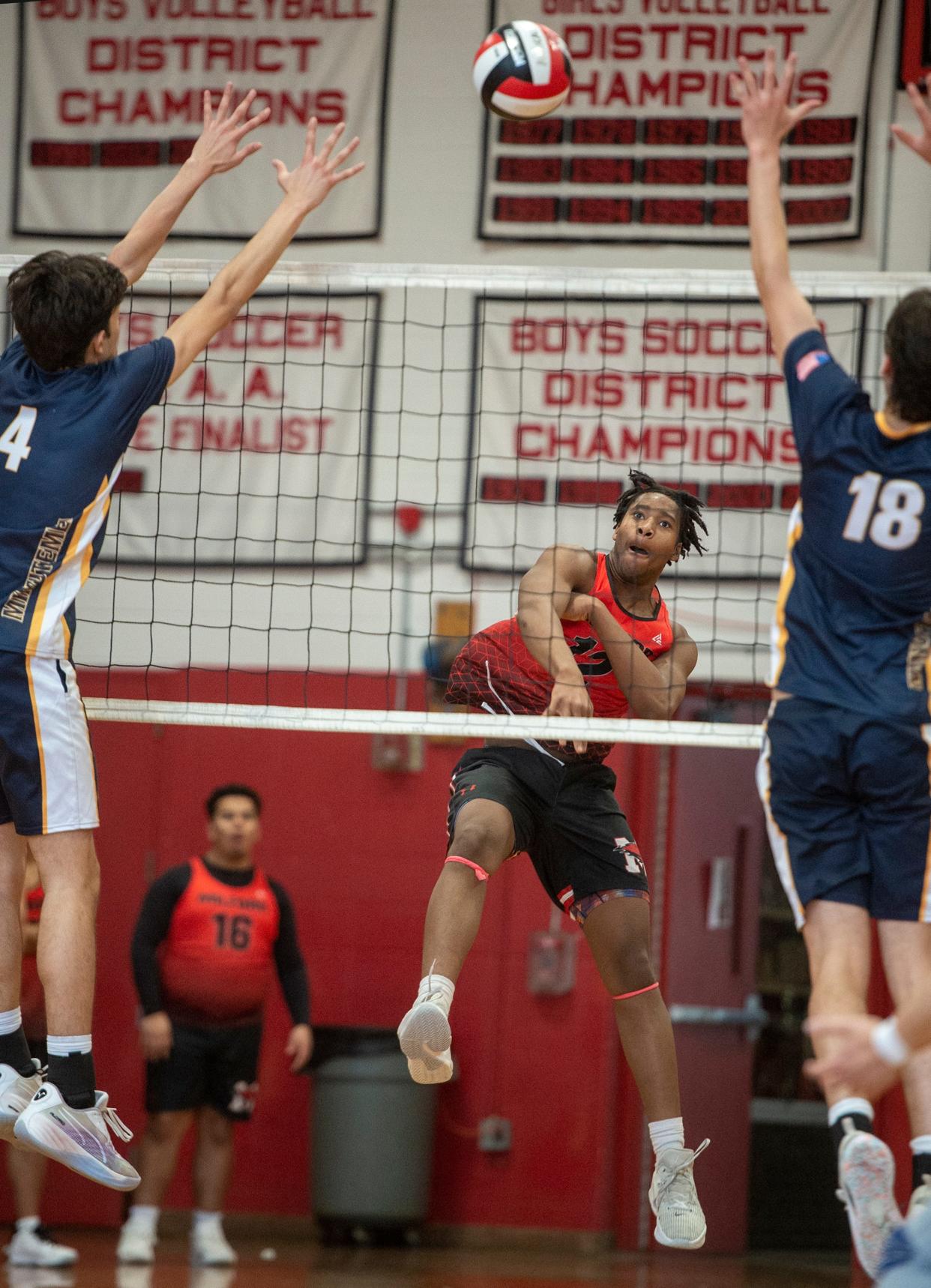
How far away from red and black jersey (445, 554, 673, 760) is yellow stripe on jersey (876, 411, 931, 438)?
1.65 meters

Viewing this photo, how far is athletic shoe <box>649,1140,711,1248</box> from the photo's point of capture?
5.39 m

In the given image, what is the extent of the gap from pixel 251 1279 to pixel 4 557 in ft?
16.8

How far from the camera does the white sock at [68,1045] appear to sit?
4918 millimetres

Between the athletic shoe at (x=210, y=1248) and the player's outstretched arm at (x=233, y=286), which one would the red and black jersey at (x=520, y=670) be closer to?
the player's outstretched arm at (x=233, y=286)

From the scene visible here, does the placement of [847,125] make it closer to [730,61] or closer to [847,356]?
[730,61]

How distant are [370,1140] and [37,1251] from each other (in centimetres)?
190

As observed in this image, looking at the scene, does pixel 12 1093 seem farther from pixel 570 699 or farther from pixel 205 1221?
pixel 205 1221

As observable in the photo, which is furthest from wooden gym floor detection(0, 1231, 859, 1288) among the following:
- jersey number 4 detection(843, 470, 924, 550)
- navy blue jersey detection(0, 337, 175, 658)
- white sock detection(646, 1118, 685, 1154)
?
jersey number 4 detection(843, 470, 924, 550)

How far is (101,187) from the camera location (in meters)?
11.0

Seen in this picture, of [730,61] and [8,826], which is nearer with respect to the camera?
[8,826]

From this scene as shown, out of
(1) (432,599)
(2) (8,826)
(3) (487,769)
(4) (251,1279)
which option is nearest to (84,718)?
(2) (8,826)

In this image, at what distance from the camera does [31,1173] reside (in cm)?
934

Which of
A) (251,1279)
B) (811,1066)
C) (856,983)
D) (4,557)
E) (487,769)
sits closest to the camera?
(811,1066)

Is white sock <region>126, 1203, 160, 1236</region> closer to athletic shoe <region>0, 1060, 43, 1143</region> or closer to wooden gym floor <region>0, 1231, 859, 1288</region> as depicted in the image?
wooden gym floor <region>0, 1231, 859, 1288</region>
